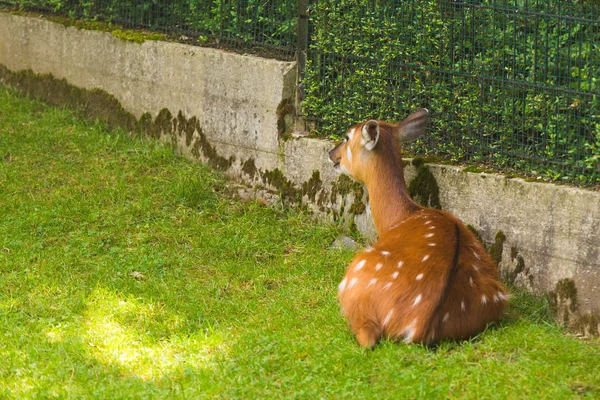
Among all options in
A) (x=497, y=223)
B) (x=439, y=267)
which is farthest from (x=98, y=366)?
(x=497, y=223)

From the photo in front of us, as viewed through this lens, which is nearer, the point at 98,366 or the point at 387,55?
the point at 98,366

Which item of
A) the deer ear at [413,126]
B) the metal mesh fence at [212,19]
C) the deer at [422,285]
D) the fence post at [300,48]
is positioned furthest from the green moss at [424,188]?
the metal mesh fence at [212,19]

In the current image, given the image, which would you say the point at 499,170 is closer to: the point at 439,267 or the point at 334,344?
the point at 439,267

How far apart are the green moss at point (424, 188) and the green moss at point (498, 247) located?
502 millimetres

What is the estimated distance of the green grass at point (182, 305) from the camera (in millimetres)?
4547

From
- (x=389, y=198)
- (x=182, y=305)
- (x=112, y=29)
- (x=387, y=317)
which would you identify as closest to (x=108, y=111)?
(x=112, y=29)

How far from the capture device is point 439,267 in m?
4.86

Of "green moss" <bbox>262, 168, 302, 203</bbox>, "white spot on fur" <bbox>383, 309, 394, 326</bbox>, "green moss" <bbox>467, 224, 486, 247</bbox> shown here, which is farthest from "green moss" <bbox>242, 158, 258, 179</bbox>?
"white spot on fur" <bbox>383, 309, 394, 326</bbox>

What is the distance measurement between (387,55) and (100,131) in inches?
127

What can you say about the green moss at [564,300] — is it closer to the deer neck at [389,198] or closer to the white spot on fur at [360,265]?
the deer neck at [389,198]

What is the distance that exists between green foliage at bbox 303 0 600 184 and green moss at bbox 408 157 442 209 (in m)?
0.19

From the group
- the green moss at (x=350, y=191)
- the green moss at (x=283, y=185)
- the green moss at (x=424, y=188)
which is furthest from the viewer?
the green moss at (x=283, y=185)

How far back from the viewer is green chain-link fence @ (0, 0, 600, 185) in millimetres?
5352

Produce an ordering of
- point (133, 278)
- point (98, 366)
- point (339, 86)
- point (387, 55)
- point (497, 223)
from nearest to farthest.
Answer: point (98, 366)
point (497, 223)
point (133, 278)
point (387, 55)
point (339, 86)
